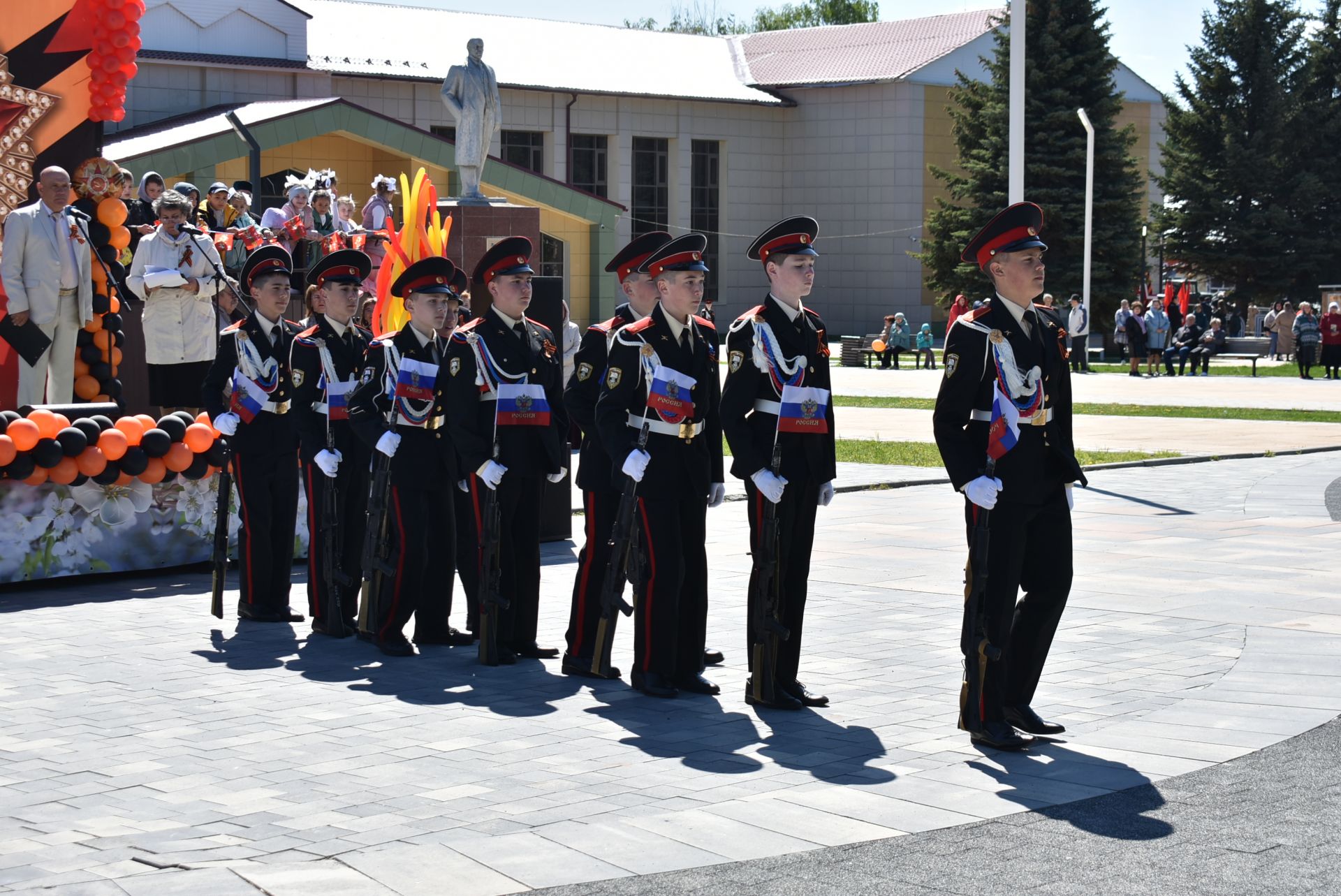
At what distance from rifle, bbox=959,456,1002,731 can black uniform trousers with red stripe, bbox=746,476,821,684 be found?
0.91 meters

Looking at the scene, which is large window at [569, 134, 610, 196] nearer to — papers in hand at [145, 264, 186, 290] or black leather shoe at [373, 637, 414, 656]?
papers in hand at [145, 264, 186, 290]

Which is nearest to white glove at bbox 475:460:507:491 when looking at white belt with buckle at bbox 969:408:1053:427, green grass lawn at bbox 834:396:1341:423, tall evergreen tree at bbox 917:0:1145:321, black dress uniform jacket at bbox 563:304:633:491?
black dress uniform jacket at bbox 563:304:633:491

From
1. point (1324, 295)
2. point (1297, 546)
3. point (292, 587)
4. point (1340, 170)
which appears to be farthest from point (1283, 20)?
point (292, 587)

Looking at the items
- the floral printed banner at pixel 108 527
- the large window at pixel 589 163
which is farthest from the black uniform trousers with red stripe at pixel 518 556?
the large window at pixel 589 163

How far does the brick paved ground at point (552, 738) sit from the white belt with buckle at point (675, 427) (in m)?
1.17

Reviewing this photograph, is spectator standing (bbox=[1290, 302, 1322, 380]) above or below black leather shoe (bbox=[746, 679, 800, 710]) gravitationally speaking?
above

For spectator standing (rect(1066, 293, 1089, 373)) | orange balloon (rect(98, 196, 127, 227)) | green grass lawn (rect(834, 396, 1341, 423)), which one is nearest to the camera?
orange balloon (rect(98, 196, 127, 227))

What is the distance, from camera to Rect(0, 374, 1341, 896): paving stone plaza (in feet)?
17.3

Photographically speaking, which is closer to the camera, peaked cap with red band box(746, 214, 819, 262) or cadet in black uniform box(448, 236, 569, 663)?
peaked cap with red band box(746, 214, 819, 262)

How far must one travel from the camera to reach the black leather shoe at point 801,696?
7.55 meters

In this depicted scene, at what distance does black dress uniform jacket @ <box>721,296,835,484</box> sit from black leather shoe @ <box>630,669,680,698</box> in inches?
39.7

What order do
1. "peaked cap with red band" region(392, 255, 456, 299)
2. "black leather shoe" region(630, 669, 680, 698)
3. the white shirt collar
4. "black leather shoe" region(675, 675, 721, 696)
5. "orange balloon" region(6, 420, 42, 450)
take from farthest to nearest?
"orange balloon" region(6, 420, 42, 450)
"peaked cap with red band" region(392, 255, 456, 299)
"black leather shoe" region(675, 675, 721, 696)
"black leather shoe" region(630, 669, 680, 698)
the white shirt collar

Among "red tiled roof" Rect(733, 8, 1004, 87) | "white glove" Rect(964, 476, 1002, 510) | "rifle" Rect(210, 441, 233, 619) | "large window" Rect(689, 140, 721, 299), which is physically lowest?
"rifle" Rect(210, 441, 233, 619)

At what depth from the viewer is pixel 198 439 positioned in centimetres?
1145
